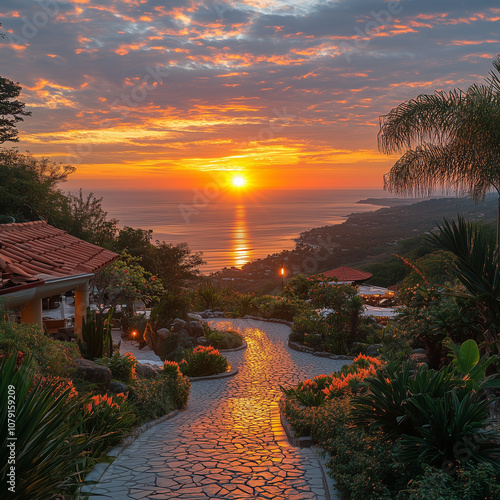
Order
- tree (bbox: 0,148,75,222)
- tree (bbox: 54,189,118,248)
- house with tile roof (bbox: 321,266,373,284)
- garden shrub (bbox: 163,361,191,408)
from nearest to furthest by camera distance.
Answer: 1. garden shrub (bbox: 163,361,191,408)
2. house with tile roof (bbox: 321,266,373,284)
3. tree (bbox: 0,148,75,222)
4. tree (bbox: 54,189,118,248)

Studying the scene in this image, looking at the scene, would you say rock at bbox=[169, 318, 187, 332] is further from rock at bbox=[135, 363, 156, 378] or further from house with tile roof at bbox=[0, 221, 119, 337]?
rock at bbox=[135, 363, 156, 378]

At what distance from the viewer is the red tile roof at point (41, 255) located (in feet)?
26.1

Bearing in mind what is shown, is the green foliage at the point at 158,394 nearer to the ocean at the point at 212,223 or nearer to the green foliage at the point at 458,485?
the green foliage at the point at 458,485

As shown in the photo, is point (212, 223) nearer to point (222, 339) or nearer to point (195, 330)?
point (195, 330)

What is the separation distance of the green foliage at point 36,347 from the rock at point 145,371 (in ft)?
10.3

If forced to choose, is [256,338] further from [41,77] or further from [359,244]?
[359,244]

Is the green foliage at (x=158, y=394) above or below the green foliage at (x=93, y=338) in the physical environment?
below

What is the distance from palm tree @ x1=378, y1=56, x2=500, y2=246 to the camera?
10227 millimetres

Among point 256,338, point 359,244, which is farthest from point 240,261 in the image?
point 256,338

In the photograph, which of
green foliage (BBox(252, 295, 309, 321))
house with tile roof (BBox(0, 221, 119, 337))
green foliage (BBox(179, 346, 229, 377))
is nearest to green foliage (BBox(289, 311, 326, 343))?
green foliage (BBox(252, 295, 309, 321))

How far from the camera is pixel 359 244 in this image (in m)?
69.6

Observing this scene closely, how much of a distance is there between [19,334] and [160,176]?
69.0 ft

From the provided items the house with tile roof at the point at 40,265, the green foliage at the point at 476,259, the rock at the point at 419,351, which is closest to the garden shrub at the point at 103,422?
the house with tile roof at the point at 40,265

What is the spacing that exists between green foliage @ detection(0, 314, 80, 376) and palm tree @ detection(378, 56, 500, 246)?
848 centimetres
